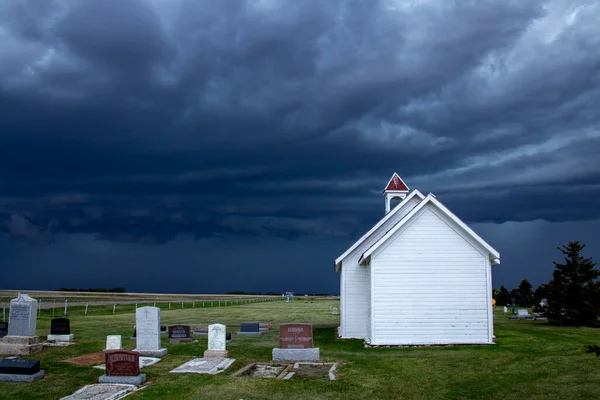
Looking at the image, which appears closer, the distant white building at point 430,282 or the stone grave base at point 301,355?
the stone grave base at point 301,355

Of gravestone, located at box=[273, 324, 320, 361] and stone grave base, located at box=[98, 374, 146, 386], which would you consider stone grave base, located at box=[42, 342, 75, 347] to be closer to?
stone grave base, located at box=[98, 374, 146, 386]

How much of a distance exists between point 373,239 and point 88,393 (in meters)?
18.1

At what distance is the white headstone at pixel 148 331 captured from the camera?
23.2 meters

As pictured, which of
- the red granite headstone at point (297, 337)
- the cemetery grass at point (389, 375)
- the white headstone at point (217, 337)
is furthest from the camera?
the white headstone at point (217, 337)

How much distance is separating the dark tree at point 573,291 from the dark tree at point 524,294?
29726 mm

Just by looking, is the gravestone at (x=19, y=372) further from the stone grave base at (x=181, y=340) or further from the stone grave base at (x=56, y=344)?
the stone grave base at (x=181, y=340)

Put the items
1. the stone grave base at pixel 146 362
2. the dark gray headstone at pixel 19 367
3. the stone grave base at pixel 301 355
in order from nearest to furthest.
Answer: the dark gray headstone at pixel 19 367 < the stone grave base at pixel 146 362 < the stone grave base at pixel 301 355

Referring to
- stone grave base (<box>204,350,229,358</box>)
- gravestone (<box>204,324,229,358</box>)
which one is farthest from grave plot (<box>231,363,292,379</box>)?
gravestone (<box>204,324,229,358</box>)

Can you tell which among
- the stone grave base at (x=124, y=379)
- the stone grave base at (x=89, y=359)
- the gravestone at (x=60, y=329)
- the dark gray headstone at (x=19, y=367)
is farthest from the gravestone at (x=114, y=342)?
the stone grave base at (x=124, y=379)

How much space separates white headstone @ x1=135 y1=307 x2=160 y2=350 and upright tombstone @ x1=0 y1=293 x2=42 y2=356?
4367 millimetres

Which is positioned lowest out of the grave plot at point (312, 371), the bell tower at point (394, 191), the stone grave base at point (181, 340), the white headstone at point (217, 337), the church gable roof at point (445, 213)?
the stone grave base at point (181, 340)

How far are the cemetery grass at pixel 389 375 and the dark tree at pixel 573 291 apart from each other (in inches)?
405

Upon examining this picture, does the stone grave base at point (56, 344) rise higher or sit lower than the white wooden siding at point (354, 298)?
lower

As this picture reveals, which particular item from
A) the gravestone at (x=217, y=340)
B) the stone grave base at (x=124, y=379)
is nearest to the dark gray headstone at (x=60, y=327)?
the gravestone at (x=217, y=340)
